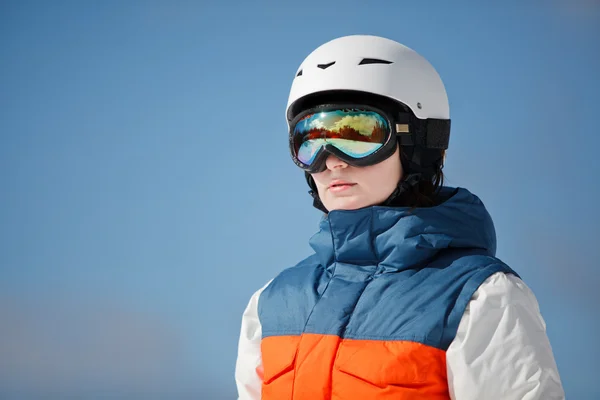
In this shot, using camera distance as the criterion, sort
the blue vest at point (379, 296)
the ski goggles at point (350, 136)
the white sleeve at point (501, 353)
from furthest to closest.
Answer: the ski goggles at point (350, 136)
the blue vest at point (379, 296)
the white sleeve at point (501, 353)

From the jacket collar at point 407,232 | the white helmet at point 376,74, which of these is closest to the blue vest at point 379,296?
the jacket collar at point 407,232

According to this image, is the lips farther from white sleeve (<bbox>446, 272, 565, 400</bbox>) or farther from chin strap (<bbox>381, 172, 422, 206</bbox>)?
white sleeve (<bbox>446, 272, 565, 400</bbox>)

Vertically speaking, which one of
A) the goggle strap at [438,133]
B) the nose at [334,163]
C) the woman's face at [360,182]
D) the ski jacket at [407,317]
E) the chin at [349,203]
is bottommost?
the ski jacket at [407,317]

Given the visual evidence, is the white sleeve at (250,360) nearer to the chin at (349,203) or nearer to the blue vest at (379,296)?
the blue vest at (379,296)

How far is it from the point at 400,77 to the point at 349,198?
549 mm

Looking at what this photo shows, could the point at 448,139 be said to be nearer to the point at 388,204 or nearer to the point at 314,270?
the point at 388,204

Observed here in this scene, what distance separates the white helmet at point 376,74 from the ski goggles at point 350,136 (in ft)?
0.32

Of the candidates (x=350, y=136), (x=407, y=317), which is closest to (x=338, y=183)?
(x=350, y=136)

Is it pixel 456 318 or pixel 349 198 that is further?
pixel 349 198

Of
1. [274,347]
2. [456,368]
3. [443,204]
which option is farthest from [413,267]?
[274,347]

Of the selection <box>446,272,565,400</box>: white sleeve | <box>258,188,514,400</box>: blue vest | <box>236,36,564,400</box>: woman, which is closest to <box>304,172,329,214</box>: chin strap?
<box>236,36,564,400</box>: woman

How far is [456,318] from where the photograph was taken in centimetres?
256

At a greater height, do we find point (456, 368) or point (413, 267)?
point (413, 267)

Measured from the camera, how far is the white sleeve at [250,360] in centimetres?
325
